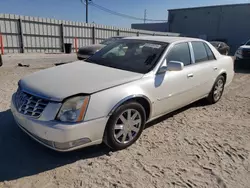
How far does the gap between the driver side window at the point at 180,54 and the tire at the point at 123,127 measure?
1.10 m

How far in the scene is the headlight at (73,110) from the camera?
241 centimetres

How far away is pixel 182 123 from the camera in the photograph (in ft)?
12.9

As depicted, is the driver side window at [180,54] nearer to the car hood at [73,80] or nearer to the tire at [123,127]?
the car hood at [73,80]

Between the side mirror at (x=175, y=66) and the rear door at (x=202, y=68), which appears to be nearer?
the side mirror at (x=175, y=66)

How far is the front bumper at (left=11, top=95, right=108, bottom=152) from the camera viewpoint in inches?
93.8

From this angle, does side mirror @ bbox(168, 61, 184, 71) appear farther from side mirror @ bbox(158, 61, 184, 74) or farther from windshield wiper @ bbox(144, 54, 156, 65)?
windshield wiper @ bbox(144, 54, 156, 65)

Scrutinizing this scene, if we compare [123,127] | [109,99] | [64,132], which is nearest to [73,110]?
[64,132]

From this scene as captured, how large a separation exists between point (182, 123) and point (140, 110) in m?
1.26

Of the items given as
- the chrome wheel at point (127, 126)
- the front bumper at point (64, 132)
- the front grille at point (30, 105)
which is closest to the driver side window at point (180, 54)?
the chrome wheel at point (127, 126)

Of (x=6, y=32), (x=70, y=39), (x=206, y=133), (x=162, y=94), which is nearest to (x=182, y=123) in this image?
(x=206, y=133)

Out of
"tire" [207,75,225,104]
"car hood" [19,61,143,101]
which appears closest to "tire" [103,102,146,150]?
"car hood" [19,61,143,101]

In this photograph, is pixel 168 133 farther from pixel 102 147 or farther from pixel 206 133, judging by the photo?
pixel 102 147

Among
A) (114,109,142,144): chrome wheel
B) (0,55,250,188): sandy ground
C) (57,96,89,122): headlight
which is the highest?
(57,96,89,122): headlight

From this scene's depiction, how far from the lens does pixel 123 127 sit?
2.92 meters
